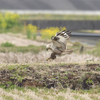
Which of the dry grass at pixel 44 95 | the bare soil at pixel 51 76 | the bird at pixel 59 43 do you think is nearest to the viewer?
the dry grass at pixel 44 95

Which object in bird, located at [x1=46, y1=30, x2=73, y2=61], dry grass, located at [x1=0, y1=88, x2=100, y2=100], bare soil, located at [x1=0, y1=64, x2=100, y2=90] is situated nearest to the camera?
dry grass, located at [x1=0, y1=88, x2=100, y2=100]

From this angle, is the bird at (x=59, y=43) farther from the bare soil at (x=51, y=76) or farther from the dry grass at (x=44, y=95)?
the dry grass at (x=44, y=95)

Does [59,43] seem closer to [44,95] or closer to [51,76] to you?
[51,76]

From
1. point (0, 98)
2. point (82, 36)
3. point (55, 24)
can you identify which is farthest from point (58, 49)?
point (55, 24)

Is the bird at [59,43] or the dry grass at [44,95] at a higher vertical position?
the bird at [59,43]

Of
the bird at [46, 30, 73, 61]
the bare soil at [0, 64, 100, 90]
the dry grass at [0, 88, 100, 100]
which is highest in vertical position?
the bird at [46, 30, 73, 61]

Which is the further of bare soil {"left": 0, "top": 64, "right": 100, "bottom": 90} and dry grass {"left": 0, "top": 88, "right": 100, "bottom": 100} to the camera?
bare soil {"left": 0, "top": 64, "right": 100, "bottom": 90}

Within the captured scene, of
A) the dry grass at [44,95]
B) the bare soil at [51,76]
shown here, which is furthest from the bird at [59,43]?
the dry grass at [44,95]

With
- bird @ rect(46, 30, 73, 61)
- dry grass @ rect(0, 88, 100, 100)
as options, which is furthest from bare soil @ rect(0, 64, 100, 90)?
bird @ rect(46, 30, 73, 61)

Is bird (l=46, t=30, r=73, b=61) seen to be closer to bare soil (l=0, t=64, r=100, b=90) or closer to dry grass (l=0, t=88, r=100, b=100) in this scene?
bare soil (l=0, t=64, r=100, b=90)

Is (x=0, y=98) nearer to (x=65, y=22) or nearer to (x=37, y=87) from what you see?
(x=37, y=87)

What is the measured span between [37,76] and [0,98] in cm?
129

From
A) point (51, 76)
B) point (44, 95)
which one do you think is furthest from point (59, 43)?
point (44, 95)

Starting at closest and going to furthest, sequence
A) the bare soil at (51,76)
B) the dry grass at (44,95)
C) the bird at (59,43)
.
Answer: the dry grass at (44,95) → the bare soil at (51,76) → the bird at (59,43)
